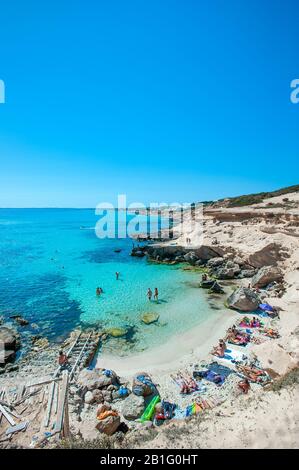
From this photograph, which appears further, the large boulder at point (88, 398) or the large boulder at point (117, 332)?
the large boulder at point (117, 332)

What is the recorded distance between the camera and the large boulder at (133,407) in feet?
31.2

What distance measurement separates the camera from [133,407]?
383 inches

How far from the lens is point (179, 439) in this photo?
6.44 meters

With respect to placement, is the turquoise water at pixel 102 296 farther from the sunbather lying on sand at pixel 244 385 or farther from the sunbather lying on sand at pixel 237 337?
the sunbather lying on sand at pixel 244 385

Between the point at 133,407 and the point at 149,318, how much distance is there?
8732mm

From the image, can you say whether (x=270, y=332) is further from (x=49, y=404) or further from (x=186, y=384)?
(x=49, y=404)

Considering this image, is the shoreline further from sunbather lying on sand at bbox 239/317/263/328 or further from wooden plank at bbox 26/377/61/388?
wooden plank at bbox 26/377/61/388

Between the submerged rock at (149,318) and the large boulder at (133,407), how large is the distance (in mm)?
7751

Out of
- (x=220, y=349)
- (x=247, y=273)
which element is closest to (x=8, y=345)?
(x=220, y=349)

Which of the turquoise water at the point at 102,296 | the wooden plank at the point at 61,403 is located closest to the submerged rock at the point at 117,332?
the turquoise water at the point at 102,296

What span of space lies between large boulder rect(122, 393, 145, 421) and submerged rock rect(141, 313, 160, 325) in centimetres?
775

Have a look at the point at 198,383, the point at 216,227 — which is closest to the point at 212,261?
the point at 216,227

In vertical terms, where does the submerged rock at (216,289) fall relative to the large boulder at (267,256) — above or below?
below
